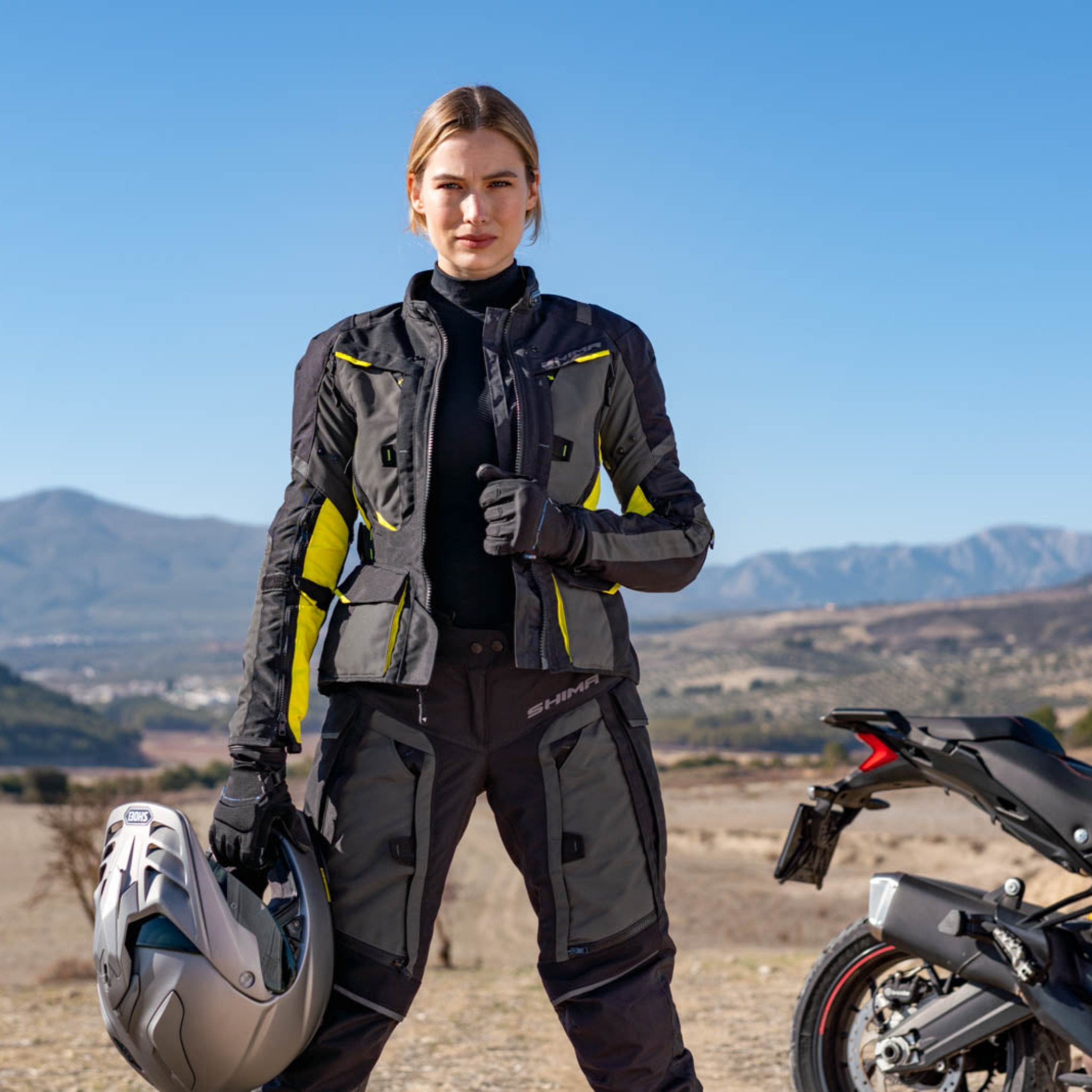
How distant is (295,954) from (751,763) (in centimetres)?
6765

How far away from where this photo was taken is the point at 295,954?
2.37 m

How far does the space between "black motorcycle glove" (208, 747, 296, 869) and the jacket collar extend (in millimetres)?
856

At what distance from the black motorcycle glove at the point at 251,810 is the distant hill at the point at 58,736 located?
106727 millimetres

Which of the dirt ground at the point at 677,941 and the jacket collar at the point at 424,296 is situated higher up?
the jacket collar at the point at 424,296

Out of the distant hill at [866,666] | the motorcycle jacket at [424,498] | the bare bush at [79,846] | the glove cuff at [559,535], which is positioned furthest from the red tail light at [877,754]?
the distant hill at [866,666]

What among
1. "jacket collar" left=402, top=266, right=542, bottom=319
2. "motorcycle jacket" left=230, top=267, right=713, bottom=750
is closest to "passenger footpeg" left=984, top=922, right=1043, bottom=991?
"motorcycle jacket" left=230, top=267, right=713, bottom=750

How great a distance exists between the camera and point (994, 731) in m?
2.98

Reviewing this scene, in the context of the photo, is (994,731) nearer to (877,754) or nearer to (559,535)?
(877,754)

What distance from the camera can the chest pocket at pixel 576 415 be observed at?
252cm

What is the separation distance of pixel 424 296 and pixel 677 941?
24.6 metres

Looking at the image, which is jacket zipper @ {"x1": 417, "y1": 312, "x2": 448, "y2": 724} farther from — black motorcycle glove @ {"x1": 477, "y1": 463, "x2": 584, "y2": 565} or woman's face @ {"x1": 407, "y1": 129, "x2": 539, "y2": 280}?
woman's face @ {"x1": 407, "y1": 129, "x2": 539, "y2": 280}

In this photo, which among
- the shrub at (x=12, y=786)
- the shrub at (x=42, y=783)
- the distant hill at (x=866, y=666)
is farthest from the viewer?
the distant hill at (x=866, y=666)

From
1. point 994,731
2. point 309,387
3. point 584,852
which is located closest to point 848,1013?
point 994,731

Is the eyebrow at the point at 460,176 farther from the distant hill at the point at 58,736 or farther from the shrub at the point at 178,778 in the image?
the distant hill at the point at 58,736
